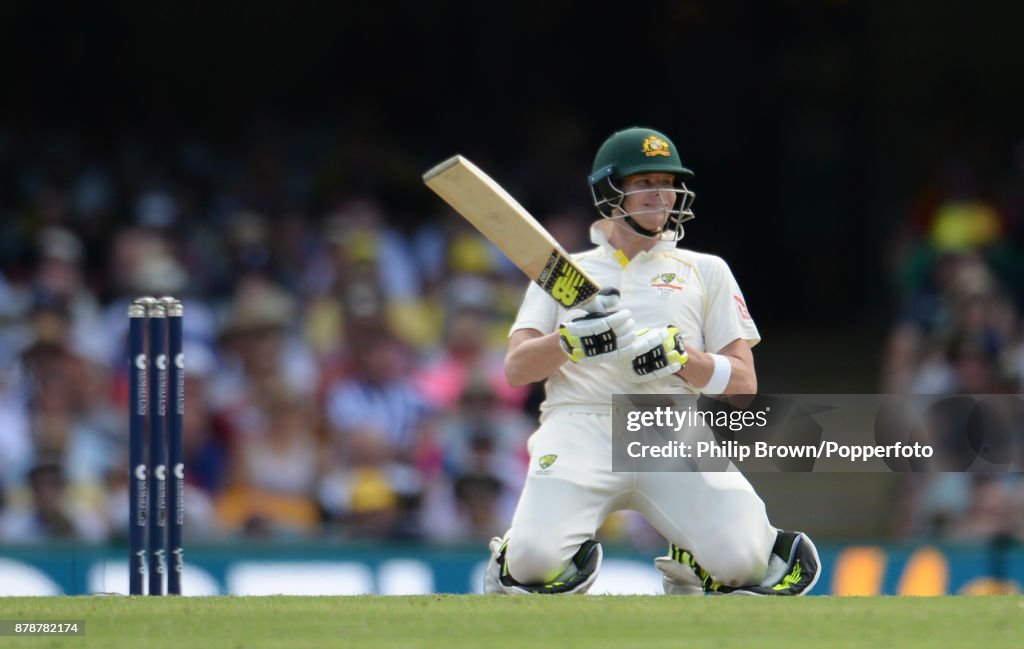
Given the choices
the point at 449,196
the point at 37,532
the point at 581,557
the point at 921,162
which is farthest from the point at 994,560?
the point at 921,162

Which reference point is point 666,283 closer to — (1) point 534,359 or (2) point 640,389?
(2) point 640,389

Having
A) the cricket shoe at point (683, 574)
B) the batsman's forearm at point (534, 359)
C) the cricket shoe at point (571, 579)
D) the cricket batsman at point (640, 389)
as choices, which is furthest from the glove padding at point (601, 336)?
the cricket shoe at point (683, 574)

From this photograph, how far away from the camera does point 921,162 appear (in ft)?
36.0

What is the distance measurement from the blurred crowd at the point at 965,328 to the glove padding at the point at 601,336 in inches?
83.7

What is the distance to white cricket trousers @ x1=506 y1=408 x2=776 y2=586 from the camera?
4.79 m

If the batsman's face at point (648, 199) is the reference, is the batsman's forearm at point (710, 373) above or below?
below

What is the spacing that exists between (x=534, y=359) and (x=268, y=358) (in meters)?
3.32

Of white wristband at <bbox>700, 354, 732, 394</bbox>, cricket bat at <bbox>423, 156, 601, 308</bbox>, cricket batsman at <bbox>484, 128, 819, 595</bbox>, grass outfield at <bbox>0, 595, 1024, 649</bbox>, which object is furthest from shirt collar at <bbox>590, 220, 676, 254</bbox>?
grass outfield at <bbox>0, 595, 1024, 649</bbox>

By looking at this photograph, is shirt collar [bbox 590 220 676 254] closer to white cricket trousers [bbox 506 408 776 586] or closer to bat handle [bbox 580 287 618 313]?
bat handle [bbox 580 287 618 313]

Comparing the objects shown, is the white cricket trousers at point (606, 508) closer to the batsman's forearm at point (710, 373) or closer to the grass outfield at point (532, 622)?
the batsman's forearm at point (710, 373)

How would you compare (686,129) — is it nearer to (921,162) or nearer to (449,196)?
(921,162)

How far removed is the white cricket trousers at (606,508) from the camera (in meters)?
4.79

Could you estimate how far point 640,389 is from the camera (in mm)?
4906

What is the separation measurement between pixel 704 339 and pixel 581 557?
74 centimetres
